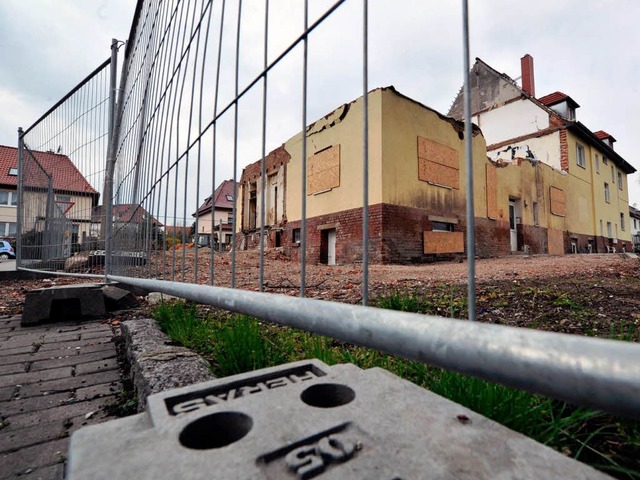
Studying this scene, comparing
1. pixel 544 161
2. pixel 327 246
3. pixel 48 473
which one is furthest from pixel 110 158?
pixel 544 161

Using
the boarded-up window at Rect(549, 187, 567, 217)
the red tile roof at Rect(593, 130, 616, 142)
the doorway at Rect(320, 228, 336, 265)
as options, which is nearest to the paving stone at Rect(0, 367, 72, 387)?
the doorway at Rect(320, 228, 336, 265)

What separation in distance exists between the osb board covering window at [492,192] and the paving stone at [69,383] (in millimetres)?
13644

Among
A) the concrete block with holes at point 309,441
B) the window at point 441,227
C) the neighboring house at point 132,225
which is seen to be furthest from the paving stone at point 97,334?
the window at point 441,227

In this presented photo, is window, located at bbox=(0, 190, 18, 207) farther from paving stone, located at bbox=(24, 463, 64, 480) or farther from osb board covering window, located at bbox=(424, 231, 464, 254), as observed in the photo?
paving stone, located at bbox=(24, 463, 64, 480)

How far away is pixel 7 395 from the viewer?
5.02ft

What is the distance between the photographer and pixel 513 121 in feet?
61.4

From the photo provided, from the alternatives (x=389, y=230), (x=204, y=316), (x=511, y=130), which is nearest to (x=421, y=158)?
(x=389, y=230)

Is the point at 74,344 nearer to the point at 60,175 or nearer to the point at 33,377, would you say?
the point at 33,377

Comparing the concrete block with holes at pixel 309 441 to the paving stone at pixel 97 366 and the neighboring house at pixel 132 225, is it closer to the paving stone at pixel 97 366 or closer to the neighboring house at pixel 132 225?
the paving stone at pixel 97 366

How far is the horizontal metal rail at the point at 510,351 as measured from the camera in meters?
0.38

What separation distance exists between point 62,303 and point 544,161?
2131 cm

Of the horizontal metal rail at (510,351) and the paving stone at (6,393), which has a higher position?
the horizontal metal rail at (510,351)

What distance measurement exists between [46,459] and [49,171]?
580 centimetres

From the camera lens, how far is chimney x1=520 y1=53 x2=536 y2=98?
20219mm
